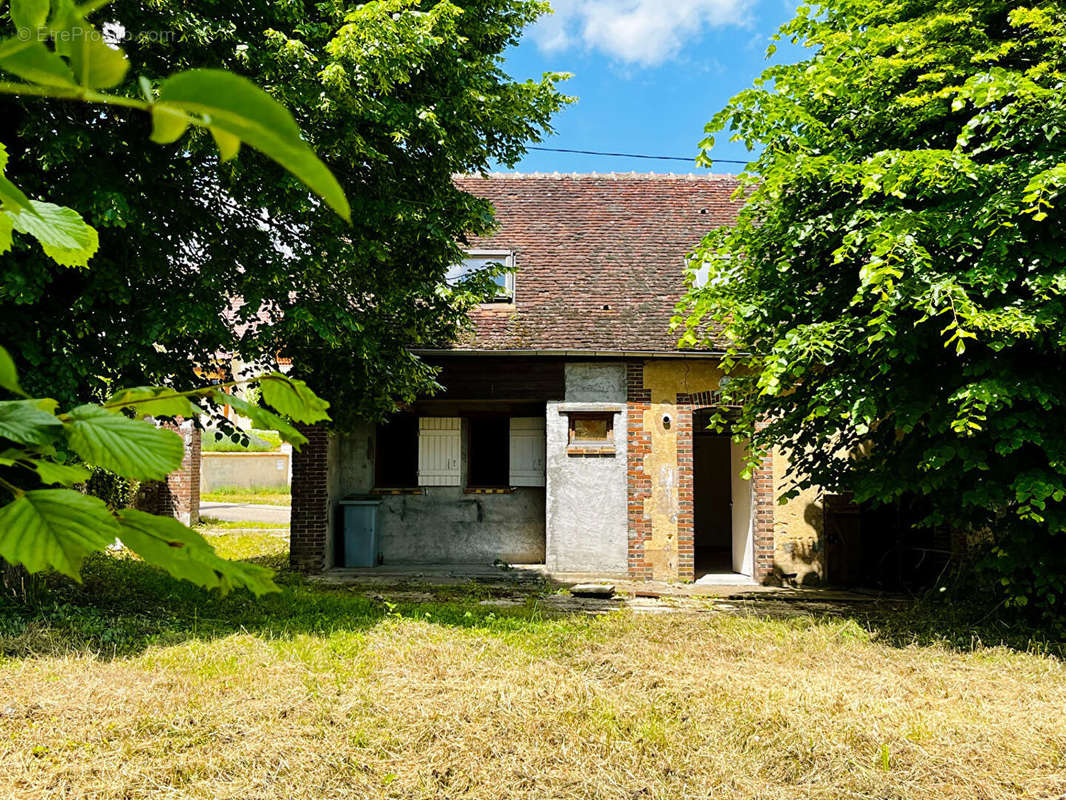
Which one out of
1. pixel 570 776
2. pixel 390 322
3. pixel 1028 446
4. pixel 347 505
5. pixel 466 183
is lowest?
pixel 570 776

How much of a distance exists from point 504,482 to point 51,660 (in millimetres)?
8414

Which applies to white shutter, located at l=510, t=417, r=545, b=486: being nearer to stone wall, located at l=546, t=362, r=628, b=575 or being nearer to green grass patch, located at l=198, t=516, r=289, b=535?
stone wall, located at l=546, t=362, r=628, b=575

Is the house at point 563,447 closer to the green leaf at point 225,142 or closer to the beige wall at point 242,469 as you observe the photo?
the green leaf at point 225,142

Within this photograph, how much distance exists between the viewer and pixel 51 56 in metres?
0.44

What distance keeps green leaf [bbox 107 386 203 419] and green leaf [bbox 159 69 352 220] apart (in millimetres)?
372

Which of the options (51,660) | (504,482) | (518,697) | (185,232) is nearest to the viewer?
(518,697)

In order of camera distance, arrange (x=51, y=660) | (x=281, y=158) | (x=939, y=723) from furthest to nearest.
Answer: (x=51, y=660) < (x=939, y=723) < (x=281, y=158)

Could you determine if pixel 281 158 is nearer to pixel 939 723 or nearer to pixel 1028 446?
pixel 939 723

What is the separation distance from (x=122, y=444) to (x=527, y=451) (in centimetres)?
1304

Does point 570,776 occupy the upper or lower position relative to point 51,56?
lower

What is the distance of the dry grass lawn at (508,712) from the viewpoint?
4.37 meters

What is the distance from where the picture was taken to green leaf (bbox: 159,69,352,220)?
382 mm

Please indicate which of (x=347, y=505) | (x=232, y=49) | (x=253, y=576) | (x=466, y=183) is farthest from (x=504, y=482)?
(x=253, y=576)

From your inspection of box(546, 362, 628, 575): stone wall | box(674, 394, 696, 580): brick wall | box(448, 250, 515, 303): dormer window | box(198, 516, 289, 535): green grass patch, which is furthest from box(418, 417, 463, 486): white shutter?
box(198, 516, 289, 535): green grass patch
